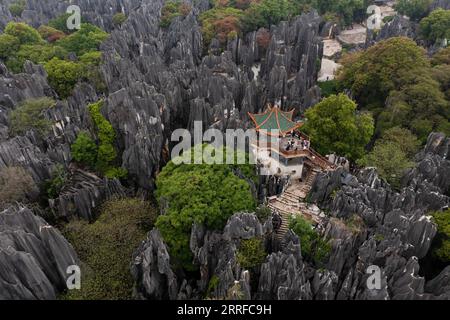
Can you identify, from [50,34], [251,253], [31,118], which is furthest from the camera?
[50,34]

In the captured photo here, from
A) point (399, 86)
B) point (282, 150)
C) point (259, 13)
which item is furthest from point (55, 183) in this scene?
point (259, 13)

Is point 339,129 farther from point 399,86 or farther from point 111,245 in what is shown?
point 111,245

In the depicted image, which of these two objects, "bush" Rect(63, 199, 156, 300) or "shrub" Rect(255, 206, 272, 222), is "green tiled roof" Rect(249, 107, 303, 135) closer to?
"shrub" Rect(255, 206, 272, 222)

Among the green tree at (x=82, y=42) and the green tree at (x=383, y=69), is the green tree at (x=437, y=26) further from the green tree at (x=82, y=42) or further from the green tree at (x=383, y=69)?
the green tree at (x=82, y=42)

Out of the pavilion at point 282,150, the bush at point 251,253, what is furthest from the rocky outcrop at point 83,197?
the bush at point 251,253

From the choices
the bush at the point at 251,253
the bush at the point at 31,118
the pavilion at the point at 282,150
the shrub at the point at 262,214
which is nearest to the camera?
the bush at the point at 251,253
